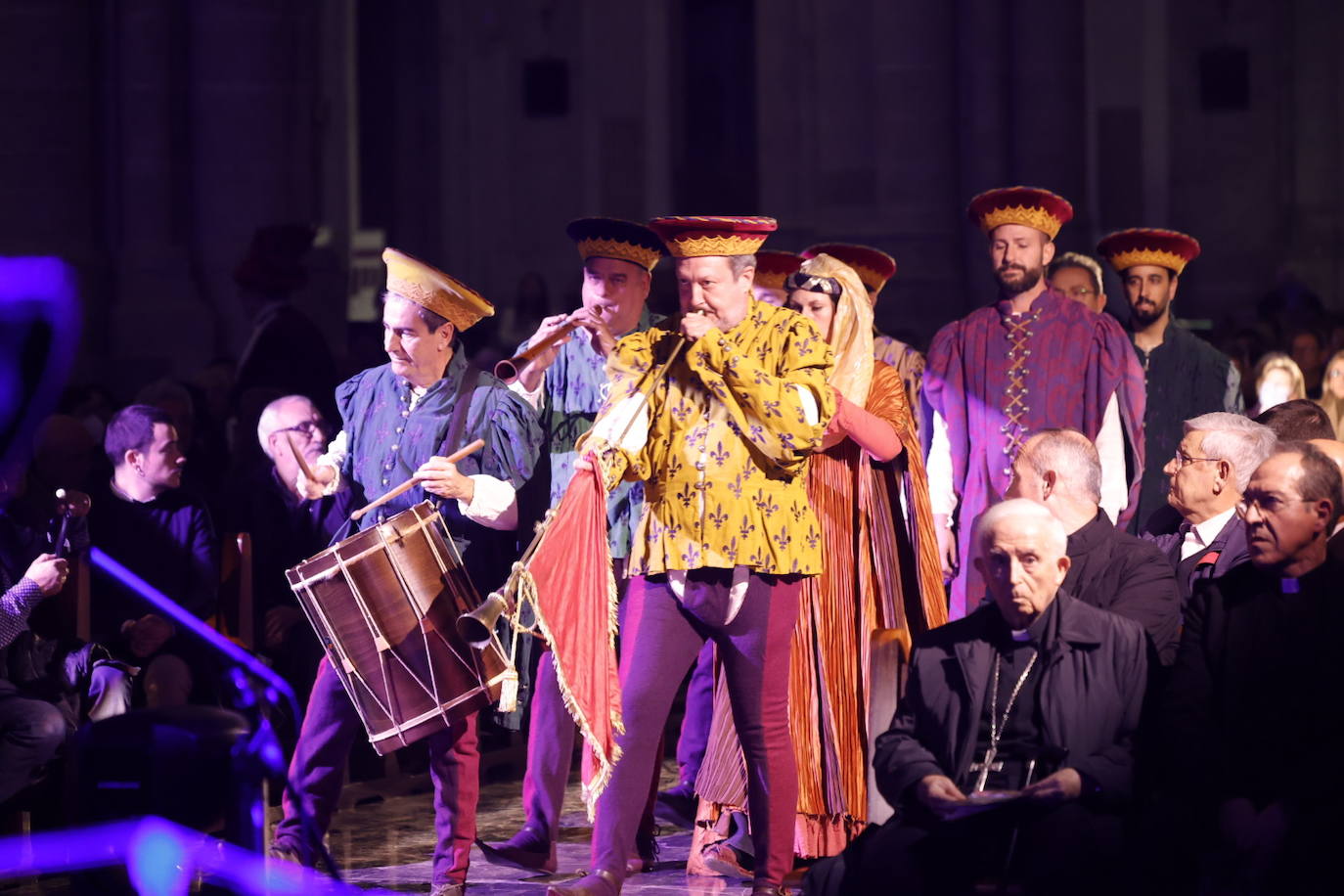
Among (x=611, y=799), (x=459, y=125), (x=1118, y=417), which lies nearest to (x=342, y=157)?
(x=459, y=125)

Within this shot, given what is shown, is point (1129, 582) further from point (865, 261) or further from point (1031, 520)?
point (865, 261)

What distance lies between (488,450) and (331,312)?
1007 cm

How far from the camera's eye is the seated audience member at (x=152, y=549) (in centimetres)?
684

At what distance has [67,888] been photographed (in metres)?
6.32

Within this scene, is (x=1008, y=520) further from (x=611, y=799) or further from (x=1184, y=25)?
(x=1184, y=25)

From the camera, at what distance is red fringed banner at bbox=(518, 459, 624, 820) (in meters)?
5.66

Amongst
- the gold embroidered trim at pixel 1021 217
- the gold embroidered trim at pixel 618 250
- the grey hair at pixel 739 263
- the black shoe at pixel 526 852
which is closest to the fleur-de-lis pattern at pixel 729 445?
the grey hair at pixel 739 263

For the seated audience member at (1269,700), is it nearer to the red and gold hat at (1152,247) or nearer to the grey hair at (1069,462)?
the grey hair at (1069,462)

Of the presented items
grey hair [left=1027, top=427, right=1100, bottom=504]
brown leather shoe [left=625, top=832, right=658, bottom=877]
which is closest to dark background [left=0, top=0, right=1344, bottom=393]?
brown leather shoe [left=625, top=832, right=658, bottom=877]

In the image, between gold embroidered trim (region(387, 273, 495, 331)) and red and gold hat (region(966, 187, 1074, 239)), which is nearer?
gold embroidered trim (region(387, 273, 495, 331))

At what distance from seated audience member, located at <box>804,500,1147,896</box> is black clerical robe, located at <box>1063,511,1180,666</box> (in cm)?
35

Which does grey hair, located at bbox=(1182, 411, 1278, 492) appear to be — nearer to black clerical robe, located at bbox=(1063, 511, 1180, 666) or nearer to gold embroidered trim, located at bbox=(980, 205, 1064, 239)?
black clerical robe, located at bbox=(1063, 511, 1180, 666)

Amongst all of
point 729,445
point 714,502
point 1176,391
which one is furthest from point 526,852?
point 1176,391

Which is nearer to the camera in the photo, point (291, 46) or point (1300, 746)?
point (1300, 746)
